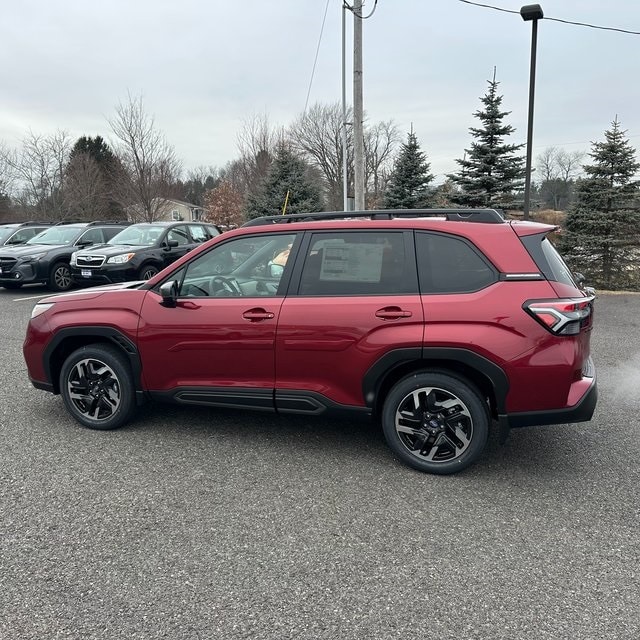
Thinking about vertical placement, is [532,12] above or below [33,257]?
above

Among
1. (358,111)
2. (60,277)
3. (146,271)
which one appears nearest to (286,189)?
(358,111)

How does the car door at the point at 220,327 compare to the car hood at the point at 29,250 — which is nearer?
the car door at the point at 220,327

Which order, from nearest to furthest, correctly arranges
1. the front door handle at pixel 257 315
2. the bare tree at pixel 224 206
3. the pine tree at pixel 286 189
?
the front door handle at pixel 257 315
the pine tree at pixel 286 189
the bare tree at pixel 224 206

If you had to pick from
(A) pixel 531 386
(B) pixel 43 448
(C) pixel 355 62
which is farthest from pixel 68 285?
(A) pixel 531 386

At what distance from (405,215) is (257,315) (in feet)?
4.26

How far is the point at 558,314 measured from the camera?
3.16 m

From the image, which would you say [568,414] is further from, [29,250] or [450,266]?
[29,250]

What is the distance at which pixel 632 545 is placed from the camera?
2736 millimetres

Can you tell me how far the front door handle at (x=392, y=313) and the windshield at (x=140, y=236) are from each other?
31.3 ft

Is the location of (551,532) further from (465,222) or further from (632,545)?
(465,222)

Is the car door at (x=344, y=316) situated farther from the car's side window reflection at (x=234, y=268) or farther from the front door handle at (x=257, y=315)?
the car's side window reflection at (x=234, y=268)

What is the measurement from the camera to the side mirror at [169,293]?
3877 millimetres

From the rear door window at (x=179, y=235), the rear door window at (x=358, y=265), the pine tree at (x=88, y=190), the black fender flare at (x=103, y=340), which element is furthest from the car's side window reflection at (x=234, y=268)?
the pine tree at (x=88, y=190)

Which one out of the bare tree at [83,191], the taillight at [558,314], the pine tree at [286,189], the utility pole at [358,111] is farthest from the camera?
the bare tree at [83,191]
